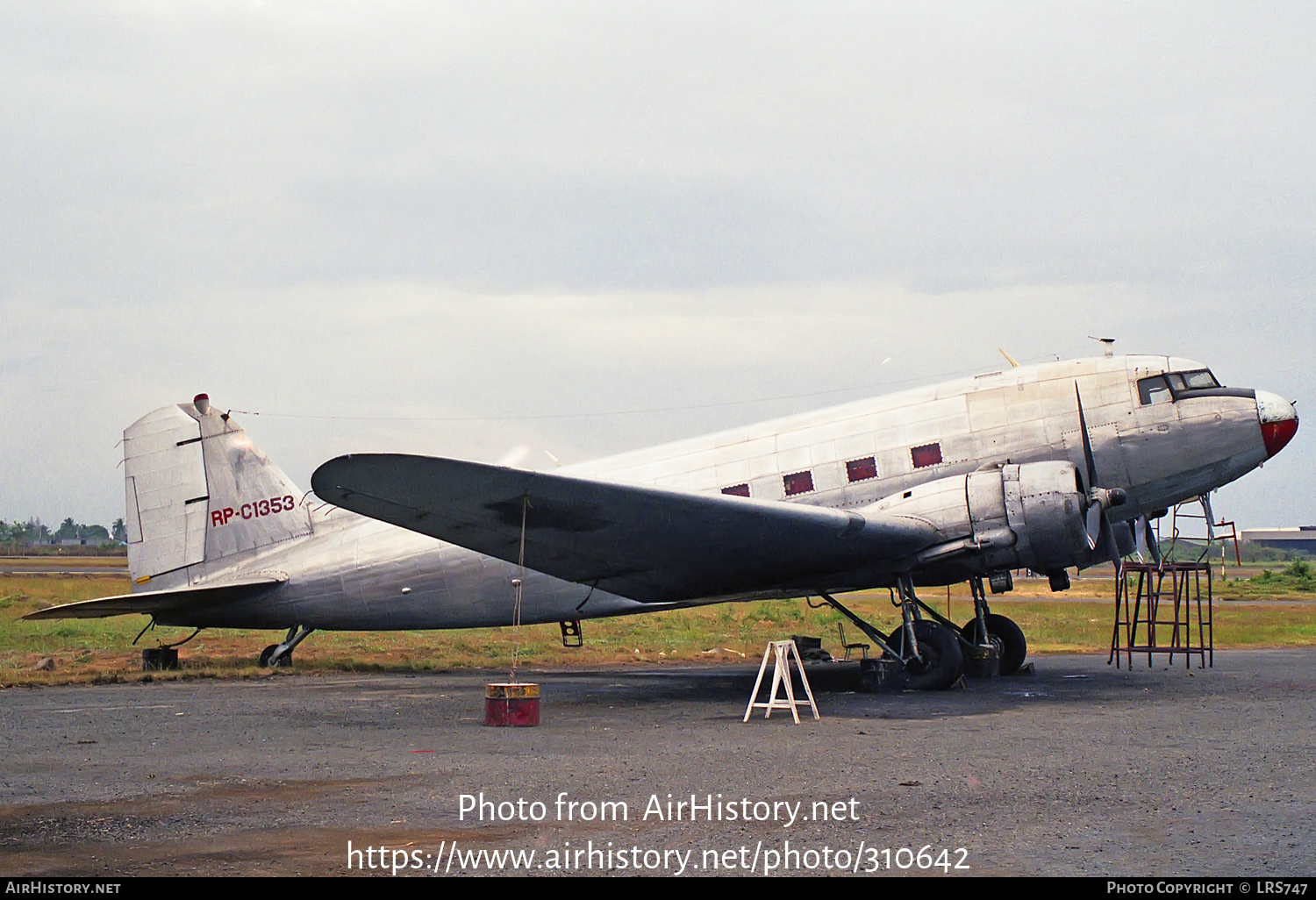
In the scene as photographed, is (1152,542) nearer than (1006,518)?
No

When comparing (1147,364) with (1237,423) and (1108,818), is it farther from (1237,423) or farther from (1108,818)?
(1108,818)

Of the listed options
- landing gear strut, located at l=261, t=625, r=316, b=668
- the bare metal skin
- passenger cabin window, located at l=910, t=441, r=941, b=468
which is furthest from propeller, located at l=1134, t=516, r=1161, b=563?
landing gear strut, located at l=261, t=625, r=316, b=668

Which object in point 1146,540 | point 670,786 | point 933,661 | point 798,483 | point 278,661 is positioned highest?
point 798,483

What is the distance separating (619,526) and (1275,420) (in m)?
9.26

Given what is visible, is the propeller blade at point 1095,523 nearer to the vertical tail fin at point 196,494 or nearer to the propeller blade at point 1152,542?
the propeller blade at point 1152,542

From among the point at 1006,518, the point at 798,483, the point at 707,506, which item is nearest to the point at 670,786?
the point at 707,506

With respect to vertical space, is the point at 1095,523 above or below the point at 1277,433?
below

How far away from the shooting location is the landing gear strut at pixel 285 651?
2008 centimetres

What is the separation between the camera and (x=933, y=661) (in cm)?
1617

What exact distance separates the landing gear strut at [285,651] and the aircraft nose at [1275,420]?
1508 centimetres

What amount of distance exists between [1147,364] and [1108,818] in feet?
33.9

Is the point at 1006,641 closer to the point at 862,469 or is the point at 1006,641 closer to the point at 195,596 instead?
the point at 862,469
